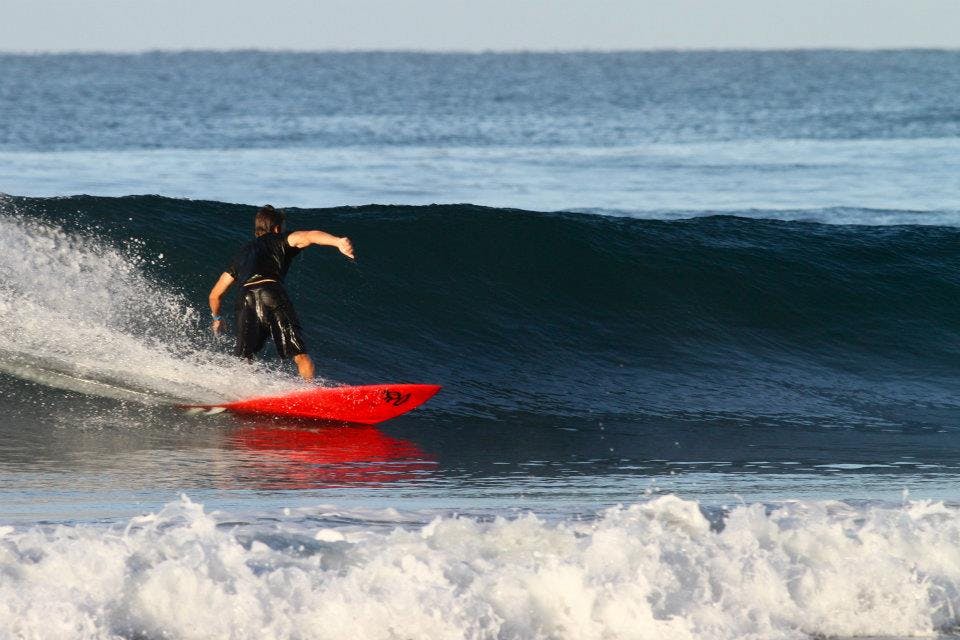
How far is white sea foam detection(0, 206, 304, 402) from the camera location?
28.7ft

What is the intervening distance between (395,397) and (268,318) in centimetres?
92

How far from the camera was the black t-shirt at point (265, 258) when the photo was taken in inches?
324

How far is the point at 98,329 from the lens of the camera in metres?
9.45

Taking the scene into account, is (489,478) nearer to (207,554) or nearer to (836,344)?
(207,554)

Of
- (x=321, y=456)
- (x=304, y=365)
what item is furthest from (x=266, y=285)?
(x=321, y=456)

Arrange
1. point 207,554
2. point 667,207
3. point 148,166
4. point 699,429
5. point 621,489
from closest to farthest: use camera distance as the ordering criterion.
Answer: point 207,554 < point 621,489 < point 699,429 < point 667,207 < point 148,166

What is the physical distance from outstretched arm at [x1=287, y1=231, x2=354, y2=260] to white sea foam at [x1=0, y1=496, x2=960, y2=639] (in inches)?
84.4

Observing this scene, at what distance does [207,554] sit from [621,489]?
101 inches

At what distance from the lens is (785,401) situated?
10039 millimetres

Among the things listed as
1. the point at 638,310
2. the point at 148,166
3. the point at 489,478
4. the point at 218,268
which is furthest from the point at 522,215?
the point at 148,166

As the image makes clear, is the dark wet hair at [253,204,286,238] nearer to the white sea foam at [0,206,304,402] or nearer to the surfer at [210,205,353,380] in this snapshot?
the surfer at [210,205,353,380]

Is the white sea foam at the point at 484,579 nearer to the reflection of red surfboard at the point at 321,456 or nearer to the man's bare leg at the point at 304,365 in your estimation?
the reflection of red surfboard at the point at 321,456

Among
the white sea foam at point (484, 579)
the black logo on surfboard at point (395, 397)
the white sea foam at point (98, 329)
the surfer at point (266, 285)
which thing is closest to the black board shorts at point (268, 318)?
the surfer at point (266, 285)

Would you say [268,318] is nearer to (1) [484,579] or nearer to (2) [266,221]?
(2) [266,221]
